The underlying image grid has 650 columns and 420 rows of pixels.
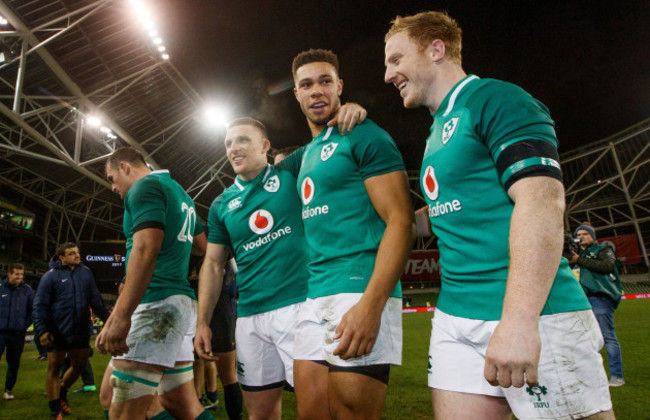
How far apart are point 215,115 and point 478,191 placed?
18.7 metres

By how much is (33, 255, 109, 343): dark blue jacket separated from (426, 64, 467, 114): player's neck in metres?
5.52

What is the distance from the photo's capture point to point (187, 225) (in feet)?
10.5

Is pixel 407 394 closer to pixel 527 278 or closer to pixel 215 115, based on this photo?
pixel 527 278

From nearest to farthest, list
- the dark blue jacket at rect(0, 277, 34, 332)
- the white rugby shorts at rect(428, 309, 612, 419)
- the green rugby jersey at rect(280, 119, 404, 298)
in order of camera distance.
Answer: the white rugby shorts at rect(428, 309, 612, 419)
the green rugby jersey at rect(280, 119, 404, 298)
the dark blue jacket at rect(0, 277, 34, 332)

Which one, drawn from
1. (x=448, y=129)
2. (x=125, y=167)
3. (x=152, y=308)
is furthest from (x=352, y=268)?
(x=125, y=167)

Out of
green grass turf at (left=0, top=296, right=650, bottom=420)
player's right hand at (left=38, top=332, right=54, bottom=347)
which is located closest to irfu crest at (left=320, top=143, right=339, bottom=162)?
green grass turf at (left=0, top=296, right=650, bottom=420)

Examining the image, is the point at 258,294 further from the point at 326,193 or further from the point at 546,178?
the point at 546,178

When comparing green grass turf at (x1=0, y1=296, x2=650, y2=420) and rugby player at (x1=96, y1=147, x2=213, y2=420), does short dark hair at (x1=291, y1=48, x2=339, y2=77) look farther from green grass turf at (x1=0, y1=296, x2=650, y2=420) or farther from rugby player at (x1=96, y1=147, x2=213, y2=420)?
green grass turf at (x1=0, y1=296, x2=650, y2=420)

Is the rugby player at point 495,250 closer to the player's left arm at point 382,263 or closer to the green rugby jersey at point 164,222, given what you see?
the player's left arm at point 382,263

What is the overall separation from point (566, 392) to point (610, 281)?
17.2 ft

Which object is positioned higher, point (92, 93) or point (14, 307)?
point (92, 93)

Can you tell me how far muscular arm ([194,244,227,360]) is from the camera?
2.69 metres

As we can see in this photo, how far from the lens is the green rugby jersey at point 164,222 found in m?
2.72

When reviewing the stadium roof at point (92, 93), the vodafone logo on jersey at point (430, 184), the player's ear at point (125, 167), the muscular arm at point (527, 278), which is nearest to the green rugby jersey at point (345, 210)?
the vodafone logo on jersey at point (430, 184)
